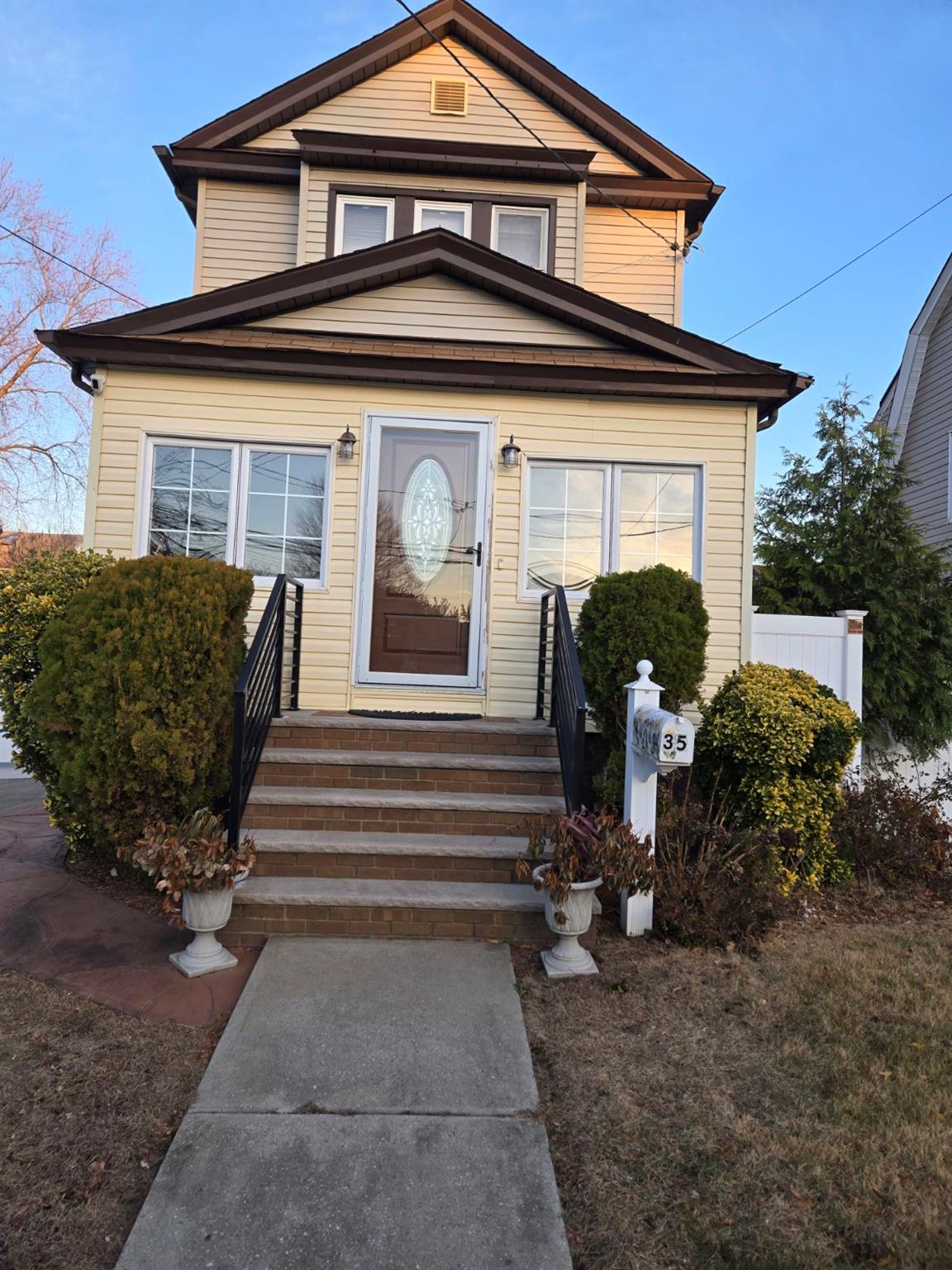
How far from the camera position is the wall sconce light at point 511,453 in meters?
6.08

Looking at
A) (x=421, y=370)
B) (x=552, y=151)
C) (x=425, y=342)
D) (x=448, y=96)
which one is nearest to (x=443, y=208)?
(x=552, y=151)

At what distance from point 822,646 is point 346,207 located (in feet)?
21.7

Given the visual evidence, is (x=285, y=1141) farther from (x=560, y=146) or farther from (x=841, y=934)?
(x=560, y=146)

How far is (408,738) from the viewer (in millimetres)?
5145

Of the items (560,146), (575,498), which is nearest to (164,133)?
(560,146)

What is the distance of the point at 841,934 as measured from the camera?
441 cm

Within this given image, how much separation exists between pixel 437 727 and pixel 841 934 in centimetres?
277

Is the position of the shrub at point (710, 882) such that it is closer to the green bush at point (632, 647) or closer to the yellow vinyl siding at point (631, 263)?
the green bush at point (632, 647)

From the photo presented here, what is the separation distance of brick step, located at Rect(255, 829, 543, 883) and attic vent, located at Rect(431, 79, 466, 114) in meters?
8.19

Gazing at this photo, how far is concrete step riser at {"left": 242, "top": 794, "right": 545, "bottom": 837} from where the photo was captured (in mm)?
4461

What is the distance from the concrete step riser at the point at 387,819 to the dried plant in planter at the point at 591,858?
62cm

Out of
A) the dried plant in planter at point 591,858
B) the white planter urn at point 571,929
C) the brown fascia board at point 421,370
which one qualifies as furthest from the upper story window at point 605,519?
the white planter urn at point 571,929

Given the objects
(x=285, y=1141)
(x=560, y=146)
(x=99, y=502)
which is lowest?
(x=285, y=1141)

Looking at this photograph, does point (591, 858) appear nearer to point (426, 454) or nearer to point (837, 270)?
point (426, 454)
